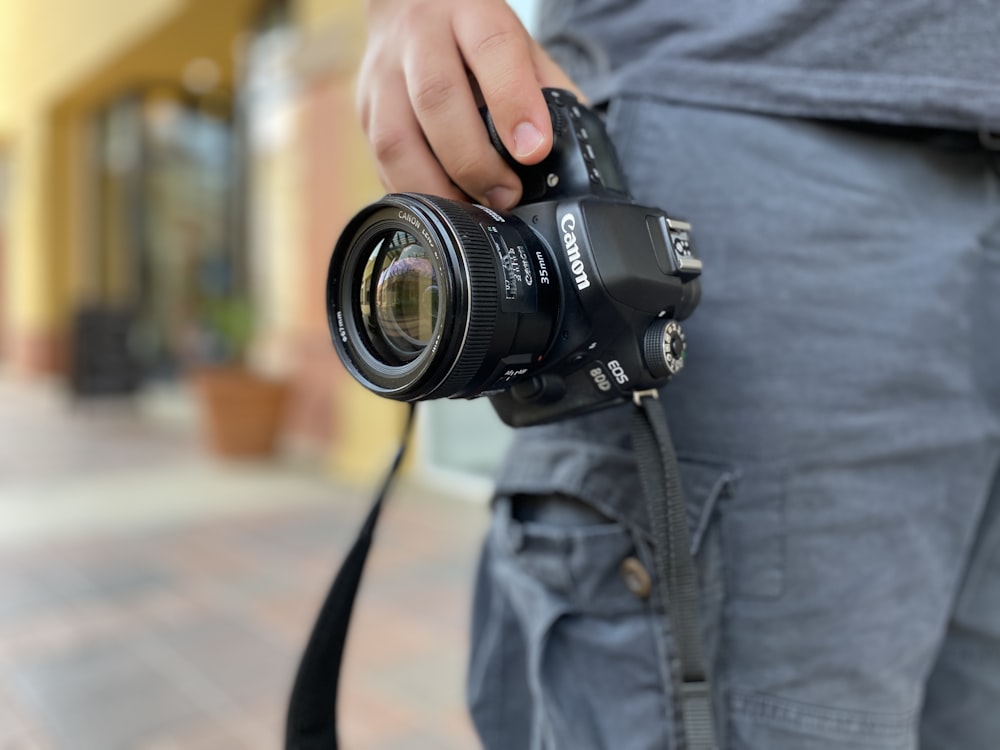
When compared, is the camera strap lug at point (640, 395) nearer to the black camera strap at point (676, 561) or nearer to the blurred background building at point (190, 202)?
the black camera strap at point (676, 561)

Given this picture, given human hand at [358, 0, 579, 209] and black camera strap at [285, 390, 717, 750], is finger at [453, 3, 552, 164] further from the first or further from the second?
black camera strap at [285, 390, 717, 750]

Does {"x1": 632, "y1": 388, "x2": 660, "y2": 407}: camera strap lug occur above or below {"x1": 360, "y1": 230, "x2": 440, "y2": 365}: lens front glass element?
below

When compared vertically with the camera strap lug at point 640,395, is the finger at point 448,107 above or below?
above

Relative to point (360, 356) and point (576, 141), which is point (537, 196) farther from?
point (360, 356)

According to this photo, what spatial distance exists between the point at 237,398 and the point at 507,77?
4.07m

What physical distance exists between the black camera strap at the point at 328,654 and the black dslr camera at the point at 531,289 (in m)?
0.13

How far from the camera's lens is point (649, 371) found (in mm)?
621

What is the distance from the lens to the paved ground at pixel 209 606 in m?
1.85

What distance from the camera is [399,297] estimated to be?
0.64m

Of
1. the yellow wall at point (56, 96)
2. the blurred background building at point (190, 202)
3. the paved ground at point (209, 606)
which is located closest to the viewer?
the paved ground at point (209, 606)

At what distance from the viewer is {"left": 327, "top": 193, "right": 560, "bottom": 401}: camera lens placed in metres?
0.58

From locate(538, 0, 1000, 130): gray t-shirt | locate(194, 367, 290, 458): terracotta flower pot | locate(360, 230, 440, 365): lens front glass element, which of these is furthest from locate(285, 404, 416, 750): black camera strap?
locate(194, 367, 290, 458): terracotta flower pot

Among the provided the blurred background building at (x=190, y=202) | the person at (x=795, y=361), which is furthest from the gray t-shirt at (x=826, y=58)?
the blurred background building at (x=190, y=202)

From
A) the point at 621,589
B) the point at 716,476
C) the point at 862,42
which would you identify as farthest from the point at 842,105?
the point at 621,589
